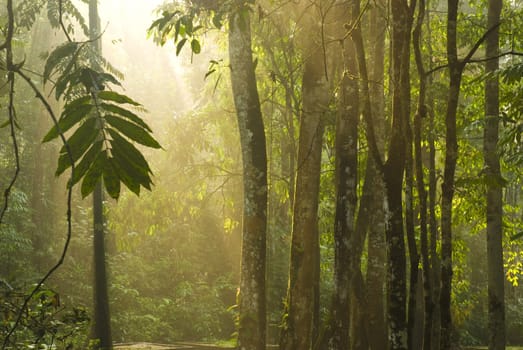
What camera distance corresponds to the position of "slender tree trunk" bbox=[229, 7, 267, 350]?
7398 mm

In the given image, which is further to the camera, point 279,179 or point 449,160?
point 279,179

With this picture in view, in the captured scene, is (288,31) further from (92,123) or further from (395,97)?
(92,123)

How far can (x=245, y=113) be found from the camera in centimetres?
767

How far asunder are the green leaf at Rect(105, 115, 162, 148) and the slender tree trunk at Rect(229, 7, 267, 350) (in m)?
6.32

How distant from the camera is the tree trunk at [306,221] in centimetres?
769

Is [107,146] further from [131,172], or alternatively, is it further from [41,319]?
[41,319]

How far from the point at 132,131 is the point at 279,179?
10.6 meters

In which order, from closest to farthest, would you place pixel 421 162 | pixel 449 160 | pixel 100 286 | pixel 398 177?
pixel 398 177 → pixel 449 160 → pixel 421 162 → pixel 100 286

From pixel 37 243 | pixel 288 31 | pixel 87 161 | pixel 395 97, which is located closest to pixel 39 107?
pixel 37 243

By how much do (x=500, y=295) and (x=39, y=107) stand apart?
17284 mm

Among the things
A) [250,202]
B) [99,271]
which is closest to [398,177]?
[250,202]

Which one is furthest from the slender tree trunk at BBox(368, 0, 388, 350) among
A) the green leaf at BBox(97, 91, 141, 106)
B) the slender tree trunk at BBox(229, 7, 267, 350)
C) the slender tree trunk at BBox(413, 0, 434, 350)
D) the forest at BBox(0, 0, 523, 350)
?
the green leaf at BBox(97, 91, 141, 106)

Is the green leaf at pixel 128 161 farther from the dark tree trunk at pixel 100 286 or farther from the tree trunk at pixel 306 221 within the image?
the dark tree trunk at pixel 100 286

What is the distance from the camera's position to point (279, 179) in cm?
1170
